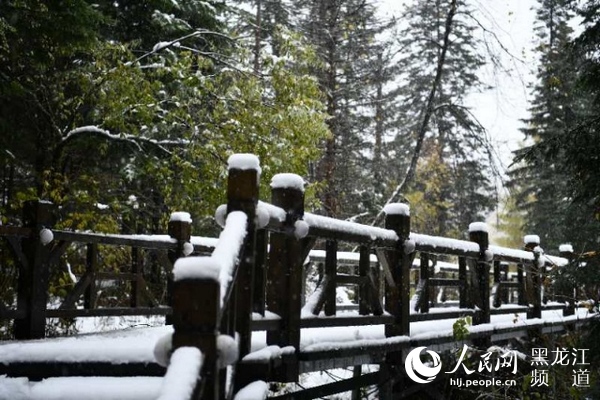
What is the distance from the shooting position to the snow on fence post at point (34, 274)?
6305mm

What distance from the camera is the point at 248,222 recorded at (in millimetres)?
3949

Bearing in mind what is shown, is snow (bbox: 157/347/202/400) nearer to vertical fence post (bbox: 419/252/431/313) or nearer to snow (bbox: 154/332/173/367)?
snow (bbox: 154/332/173/367)

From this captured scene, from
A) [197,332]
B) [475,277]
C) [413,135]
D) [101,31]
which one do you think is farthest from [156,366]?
[413,135]

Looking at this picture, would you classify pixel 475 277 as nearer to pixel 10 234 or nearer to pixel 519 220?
pixel 10 234

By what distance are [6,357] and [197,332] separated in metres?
2.65

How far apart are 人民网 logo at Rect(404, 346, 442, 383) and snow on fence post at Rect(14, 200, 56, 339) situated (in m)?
4.02

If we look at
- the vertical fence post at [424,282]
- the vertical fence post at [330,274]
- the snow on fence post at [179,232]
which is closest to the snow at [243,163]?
the vertical fence post at [330,274]

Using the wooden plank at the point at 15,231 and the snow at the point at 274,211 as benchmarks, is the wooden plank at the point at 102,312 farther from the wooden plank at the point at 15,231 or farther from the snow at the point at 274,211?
the snow at the point at 274,211

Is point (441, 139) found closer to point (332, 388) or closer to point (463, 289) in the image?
point (463, 289)

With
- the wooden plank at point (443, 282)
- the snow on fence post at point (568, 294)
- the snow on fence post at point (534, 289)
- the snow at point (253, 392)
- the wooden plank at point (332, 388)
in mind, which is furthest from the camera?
the snow on fence post at point (534, 289)

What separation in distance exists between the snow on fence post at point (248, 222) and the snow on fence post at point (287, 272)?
616 mm

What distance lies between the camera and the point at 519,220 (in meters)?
46.1

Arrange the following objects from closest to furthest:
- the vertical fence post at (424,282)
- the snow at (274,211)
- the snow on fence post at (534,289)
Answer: the snow at (274,211) < the vertical fence post at (424,282) < the snow on fence post at (534,289)

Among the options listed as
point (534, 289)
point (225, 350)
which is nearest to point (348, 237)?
point (225, 350)
